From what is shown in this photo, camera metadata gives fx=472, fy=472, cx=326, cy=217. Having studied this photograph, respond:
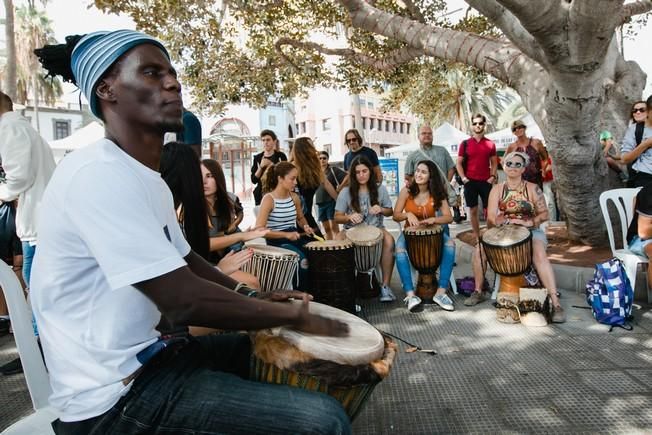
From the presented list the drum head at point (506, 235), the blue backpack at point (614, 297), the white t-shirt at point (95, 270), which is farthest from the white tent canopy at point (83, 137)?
the white t-shirt at point (95, 270)

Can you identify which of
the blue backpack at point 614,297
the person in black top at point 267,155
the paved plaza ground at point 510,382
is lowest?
the paved plaza ground at point 510,382

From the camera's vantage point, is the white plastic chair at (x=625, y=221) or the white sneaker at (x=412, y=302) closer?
the white plastic chair at (x=625, y=221)

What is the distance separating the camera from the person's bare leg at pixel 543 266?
4.62 meters

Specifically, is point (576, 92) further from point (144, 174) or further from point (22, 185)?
point (22, 185)

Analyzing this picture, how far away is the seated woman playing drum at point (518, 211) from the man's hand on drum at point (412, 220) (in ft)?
2.40

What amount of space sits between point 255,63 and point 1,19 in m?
16.7

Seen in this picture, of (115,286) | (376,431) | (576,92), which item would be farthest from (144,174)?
(576,92)

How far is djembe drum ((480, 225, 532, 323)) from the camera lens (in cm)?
449

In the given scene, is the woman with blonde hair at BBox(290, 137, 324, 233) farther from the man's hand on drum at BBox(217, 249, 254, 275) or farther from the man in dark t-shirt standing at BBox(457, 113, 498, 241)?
the man's hand on drum at BBox(217, 249, 254, 275)

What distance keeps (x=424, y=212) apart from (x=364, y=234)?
75 cm

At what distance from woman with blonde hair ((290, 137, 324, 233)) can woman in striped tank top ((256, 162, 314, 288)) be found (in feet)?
3.12

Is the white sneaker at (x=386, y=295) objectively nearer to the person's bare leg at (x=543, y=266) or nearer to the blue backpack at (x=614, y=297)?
the person's bare leg at (x=543, y=266)

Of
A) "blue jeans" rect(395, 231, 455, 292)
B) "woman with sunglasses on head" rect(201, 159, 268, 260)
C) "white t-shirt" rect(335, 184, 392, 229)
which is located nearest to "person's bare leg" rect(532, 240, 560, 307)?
"blue jeans" rect(395, 231, 455, 292)

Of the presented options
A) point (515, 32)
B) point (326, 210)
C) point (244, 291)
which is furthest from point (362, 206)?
point (244, 291)
